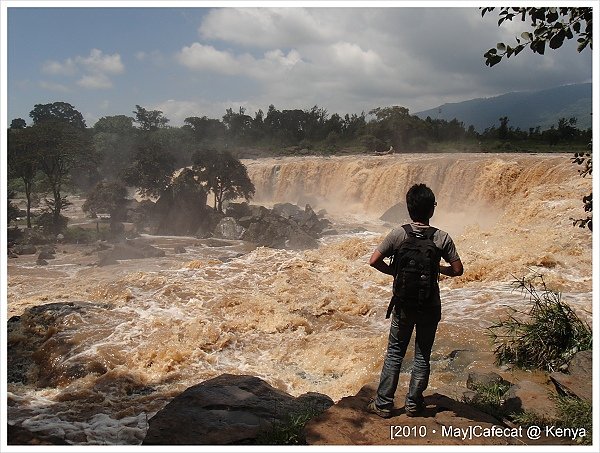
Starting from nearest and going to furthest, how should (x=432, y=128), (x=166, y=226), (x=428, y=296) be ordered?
(x=428, y=296) < (x=166, y=226) < (x=432, y=128)

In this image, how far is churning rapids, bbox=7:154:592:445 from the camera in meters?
6.06

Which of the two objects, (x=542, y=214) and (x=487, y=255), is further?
(x=542, y=214)

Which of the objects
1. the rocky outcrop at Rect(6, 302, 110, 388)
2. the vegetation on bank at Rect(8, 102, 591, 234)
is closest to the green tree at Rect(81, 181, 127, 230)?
the vegetation on bank at Rect(8, 102, 591, 234)

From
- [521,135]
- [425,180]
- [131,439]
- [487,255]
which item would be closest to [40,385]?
[131,439]

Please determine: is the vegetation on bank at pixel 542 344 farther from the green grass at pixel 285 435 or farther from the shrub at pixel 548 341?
the green grass at pixel 285 435

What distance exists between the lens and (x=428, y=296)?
2.96 meters

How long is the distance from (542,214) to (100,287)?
40.9 feet

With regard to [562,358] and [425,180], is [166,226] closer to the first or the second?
[425,180]

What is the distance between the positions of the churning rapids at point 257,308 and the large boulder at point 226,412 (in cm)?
102

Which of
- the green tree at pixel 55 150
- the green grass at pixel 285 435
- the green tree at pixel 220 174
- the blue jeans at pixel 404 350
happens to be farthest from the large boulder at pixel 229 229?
the blue jeans at pixel 404 350

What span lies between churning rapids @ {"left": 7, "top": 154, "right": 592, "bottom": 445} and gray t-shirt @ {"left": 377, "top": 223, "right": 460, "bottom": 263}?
2583 mm

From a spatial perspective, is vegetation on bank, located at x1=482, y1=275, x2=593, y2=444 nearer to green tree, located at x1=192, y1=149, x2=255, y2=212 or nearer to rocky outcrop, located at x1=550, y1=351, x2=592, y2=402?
rocky outcrop, located at x1=550, y1=351, x2=592, y2=402

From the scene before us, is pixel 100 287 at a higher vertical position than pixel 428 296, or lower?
lower

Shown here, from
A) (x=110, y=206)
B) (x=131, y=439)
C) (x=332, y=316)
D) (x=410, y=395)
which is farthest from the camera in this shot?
(x=110, y=206)
